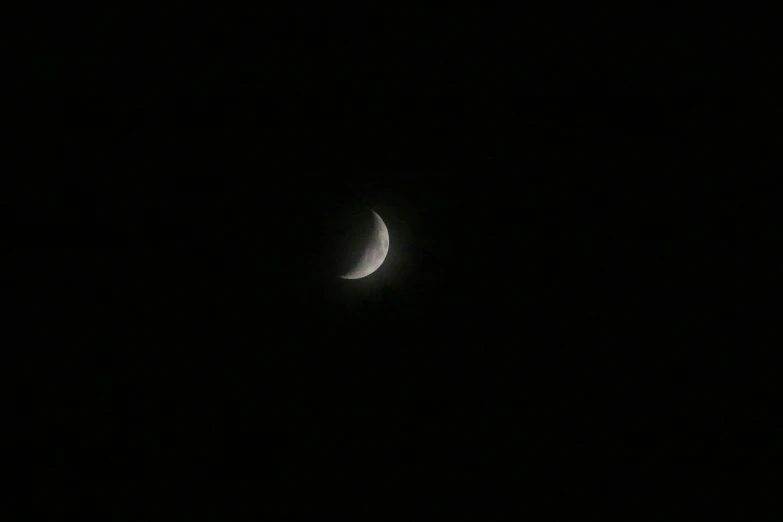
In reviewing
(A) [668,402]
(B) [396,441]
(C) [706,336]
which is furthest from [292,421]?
(C) [706,336]

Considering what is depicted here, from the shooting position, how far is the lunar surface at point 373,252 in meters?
3.97

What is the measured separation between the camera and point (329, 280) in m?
4.18

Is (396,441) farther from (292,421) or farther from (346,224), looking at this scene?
(346,224)

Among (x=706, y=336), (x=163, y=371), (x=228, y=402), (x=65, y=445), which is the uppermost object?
(x=706, y=336)

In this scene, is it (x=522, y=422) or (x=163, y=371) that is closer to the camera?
(x=163, y=371)

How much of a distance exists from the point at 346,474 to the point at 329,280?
2.55m

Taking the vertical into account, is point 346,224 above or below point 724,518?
above

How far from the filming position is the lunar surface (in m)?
3.97

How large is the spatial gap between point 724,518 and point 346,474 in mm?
4149

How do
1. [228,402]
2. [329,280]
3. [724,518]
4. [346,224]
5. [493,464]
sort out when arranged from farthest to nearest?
[493,464], [228,402], [724,518], [329,280], [346,224]

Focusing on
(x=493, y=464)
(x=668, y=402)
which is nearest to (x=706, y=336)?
→ (x=668, y=402)

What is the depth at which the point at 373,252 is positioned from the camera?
4.02 m

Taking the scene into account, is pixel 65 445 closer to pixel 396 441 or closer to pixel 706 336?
pixel 396 441

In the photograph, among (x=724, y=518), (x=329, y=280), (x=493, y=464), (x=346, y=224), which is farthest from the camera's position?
(x=493, y=464)
